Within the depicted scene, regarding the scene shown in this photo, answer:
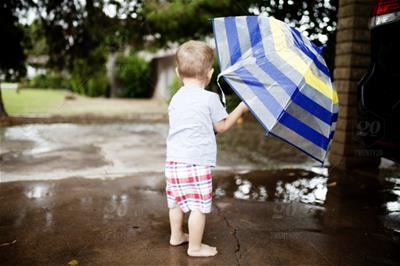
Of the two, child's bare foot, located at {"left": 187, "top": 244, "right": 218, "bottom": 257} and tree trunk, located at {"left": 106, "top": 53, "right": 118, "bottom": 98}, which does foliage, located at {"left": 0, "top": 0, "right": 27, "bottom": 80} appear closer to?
child's bare foot, located at {"left": 187, "top": 244, "right": 218, "bottom": 257}

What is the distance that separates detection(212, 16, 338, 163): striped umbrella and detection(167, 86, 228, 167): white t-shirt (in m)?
0.23

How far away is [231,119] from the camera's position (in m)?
2.49

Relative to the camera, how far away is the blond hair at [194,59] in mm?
2459

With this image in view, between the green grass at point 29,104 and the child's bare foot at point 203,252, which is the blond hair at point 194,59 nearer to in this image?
the child's bare foot at point 203,252

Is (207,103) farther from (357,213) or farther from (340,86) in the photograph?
(340,86)

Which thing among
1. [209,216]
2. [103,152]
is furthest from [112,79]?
[209,216]

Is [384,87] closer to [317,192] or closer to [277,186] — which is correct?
[317,192]

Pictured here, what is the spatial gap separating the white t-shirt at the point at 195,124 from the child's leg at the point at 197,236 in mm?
354

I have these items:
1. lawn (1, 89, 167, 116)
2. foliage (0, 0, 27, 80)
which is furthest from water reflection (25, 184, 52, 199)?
lawn (1, 89, 167, 116)

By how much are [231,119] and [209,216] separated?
122 centimetres

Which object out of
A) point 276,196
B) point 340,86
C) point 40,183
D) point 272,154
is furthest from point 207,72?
point 272,154

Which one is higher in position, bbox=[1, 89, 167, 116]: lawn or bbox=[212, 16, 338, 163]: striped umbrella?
bbox=[212, 16, 338, 163]: striped umbrella

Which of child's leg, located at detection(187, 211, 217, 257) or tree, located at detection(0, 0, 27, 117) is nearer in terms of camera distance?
child's leg, located at detection(187, 211, 217, 257)

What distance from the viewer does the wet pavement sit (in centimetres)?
265
